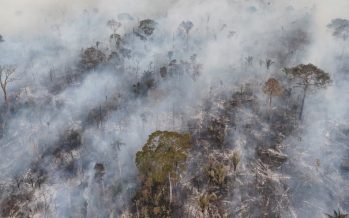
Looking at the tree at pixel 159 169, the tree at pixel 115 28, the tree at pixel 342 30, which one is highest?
the tree at pixel 342 30

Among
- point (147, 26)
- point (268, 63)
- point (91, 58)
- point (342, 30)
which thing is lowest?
point (91, 58)

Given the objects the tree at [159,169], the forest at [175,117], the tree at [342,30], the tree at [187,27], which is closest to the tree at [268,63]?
the forest at [175,117]

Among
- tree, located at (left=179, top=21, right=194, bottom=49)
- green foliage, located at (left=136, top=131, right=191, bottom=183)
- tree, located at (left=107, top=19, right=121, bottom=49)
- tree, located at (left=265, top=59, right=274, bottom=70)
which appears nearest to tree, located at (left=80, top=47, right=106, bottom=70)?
tree, located at (left=107, top=19, right=121, bottom=49)

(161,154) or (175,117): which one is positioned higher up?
(161,154)

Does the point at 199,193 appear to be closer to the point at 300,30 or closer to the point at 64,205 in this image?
the point at 64,205

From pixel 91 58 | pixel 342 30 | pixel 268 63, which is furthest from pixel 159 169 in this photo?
pixel 342 30

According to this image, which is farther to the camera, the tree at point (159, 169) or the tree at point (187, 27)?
the tree at point (187, 27)

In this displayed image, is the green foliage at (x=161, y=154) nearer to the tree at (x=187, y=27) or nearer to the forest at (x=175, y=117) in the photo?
the forest at (x=175, y=117)

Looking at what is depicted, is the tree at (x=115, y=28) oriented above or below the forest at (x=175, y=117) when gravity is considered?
above

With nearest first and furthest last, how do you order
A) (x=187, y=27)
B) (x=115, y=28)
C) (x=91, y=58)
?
1. (x=91, y=58)
2. (x=187, y=27)
3. (x=115, y=28)

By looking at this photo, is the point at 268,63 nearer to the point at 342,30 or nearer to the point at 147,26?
the point at 342,30

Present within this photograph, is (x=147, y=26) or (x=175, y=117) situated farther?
(x=147, y=26)
